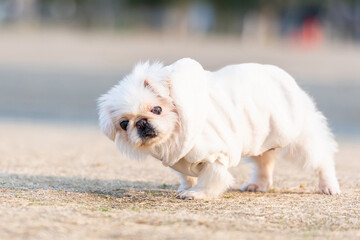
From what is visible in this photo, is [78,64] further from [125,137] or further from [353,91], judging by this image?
[125,137]

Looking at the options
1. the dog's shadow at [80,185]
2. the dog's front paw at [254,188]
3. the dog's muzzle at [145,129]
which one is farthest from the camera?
the dog's front paw at [254,188]

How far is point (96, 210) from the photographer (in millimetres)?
5020

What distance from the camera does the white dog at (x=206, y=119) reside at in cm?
530

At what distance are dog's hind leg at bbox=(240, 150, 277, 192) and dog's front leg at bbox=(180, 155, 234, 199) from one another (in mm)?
880

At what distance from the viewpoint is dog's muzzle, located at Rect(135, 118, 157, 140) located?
523cm

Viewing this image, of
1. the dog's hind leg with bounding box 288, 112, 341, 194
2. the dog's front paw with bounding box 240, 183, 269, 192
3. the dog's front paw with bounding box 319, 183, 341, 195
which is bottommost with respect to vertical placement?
the dog's front paw with bounding box 240, 183, 269, 192

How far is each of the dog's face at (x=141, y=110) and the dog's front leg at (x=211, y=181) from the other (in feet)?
1.64

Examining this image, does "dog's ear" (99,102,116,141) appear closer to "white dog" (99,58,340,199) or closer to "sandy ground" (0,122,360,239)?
"white dog" (99,58,340,199)

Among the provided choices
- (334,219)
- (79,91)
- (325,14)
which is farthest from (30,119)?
(325,14)

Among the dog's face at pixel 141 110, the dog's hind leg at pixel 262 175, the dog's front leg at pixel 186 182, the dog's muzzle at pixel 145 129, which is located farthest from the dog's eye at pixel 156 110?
the dog's hind leg at pixel 262 175

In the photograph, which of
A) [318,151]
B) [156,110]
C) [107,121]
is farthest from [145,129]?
[318,151]

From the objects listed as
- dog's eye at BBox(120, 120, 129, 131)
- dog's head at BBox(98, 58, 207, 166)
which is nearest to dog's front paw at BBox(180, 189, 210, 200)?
dog's head at BBox(98, 58, 207, 166)

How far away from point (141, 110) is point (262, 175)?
1.81 m

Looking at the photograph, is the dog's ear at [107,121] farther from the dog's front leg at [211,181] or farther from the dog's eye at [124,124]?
the dog's front leg at [211,181]
